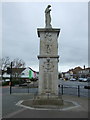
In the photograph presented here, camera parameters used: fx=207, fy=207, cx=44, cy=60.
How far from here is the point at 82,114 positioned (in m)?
8.77

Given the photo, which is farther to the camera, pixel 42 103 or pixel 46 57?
pixel 46 57

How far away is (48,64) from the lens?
1188 centimetres

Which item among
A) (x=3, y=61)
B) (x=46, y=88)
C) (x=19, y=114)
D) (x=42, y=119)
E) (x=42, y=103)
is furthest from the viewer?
(x=3, y=61)

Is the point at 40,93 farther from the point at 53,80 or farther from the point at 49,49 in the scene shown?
the point at 49,49

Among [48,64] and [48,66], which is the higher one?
[48,64]

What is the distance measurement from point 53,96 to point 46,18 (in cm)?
470

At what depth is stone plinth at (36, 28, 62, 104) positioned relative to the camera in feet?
38.4

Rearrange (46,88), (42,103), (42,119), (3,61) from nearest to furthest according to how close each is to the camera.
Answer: (42,119), (42,103), (46,88), (3,61)

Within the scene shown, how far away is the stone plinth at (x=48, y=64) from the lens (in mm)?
11711

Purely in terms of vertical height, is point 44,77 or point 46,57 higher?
point 46,57

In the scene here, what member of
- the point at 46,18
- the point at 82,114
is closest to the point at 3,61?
the point at 46,18

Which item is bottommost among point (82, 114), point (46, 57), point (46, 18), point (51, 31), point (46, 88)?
point (82, 114)

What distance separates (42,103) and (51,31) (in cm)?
416

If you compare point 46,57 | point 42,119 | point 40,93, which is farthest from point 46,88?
point 42,119
